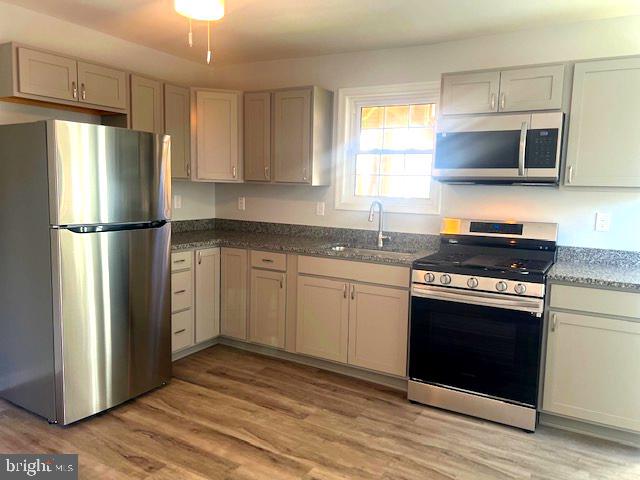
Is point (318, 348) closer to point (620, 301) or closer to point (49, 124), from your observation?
point (620, 301)

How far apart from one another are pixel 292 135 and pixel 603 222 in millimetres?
2271

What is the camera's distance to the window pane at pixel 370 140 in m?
3.88

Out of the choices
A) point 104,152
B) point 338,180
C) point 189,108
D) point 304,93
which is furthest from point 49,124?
point 338,180

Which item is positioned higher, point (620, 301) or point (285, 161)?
point (285, 161)

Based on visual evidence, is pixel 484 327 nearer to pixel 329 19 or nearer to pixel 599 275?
pixel 599 275

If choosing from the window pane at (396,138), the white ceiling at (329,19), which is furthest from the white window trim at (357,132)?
the white ceiling at (329,19)

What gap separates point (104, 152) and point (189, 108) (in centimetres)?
143

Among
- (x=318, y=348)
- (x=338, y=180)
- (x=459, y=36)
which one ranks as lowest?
(x=318, y=348)

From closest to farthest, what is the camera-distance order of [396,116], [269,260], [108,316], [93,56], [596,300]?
1. [596,300]
2. [108,316]
3. [93,56]
4. [269,260]
5. [396,116]

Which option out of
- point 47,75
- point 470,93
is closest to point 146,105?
point 47,75

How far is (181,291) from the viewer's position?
359 cm

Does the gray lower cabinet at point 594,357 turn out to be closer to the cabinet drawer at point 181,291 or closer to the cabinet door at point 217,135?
the cabinet drawer at point 181,291

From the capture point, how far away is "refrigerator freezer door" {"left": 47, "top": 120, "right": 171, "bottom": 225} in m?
2.47

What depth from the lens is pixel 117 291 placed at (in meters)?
2.80
